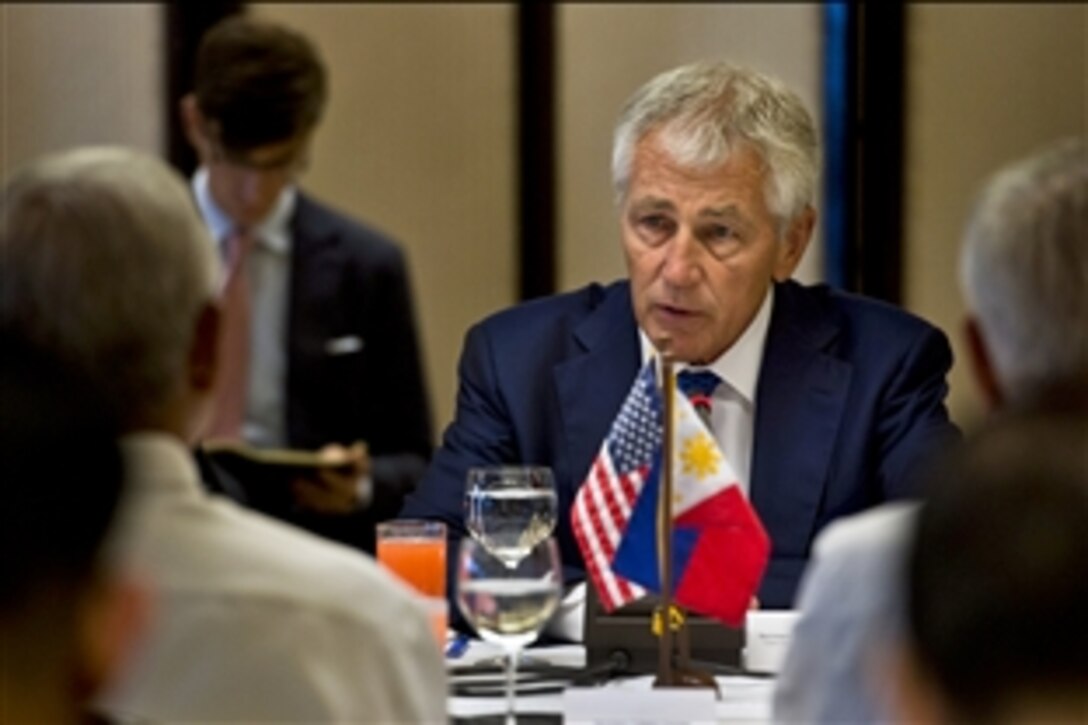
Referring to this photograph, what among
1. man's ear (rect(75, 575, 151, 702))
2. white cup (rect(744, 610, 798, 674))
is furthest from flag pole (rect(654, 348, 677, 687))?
man's ear (rect(75, 575, 151, 702))

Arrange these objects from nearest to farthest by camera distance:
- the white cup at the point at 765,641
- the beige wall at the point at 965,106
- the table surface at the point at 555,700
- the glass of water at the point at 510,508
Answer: the table surface at the point at 555,700, the white cup at the point at 765,641, the glass of water at the point at 510,508, the beige wall at the point at 965,106

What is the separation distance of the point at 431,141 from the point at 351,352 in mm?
1355

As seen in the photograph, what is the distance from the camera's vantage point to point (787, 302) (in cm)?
393

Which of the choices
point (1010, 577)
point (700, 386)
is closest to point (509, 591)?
point (700, 386)

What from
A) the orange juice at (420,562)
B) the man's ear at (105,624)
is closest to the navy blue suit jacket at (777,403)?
the orange juice at (420,562)

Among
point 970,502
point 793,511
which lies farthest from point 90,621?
point 793,511

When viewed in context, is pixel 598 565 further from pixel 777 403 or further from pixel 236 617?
pixel 236 617

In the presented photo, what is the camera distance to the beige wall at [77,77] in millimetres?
6617

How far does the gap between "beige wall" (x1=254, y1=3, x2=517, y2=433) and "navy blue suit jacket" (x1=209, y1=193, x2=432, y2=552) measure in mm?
1062

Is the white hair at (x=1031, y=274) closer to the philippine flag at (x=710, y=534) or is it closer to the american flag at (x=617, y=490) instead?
the philippine flag at (x=710, y=534)

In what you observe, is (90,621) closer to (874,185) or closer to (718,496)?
(718,496)

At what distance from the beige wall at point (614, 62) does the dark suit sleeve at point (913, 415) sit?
301cm

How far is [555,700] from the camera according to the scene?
2.94 metres

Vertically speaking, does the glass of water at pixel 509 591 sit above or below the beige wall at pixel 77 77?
below
